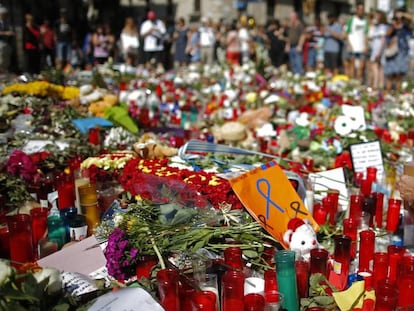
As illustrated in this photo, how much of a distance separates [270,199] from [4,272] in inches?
60.2

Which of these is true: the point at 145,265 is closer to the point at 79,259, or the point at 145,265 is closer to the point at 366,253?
the point at 79,259

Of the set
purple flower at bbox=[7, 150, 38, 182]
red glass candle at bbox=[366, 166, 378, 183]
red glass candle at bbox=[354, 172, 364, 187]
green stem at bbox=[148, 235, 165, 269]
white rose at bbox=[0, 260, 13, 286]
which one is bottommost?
red glass candle at bbox=[354, 172, 364, 187]

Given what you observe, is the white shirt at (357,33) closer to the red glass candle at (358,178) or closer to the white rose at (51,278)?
the red glass candle at (358,178)

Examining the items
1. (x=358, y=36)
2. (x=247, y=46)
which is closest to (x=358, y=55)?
(x=358, y=36)

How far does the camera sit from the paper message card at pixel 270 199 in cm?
272

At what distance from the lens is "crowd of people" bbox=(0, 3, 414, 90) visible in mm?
10695

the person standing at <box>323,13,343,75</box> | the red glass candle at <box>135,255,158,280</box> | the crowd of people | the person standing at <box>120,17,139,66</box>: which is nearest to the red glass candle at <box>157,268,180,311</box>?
the red glass candle at <box>135,255,158,280</box>

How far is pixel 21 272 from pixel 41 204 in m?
1.42

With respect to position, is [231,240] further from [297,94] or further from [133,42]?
[133,42]

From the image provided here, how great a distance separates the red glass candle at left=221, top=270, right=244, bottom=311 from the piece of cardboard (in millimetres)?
635

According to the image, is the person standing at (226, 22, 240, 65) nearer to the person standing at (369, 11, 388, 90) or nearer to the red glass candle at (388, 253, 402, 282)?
the person standing at (369, 11, 388, 90)

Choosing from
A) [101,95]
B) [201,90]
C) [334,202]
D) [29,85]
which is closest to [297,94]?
[201,90]

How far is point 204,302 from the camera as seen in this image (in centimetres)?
193

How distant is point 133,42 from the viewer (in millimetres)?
13172
